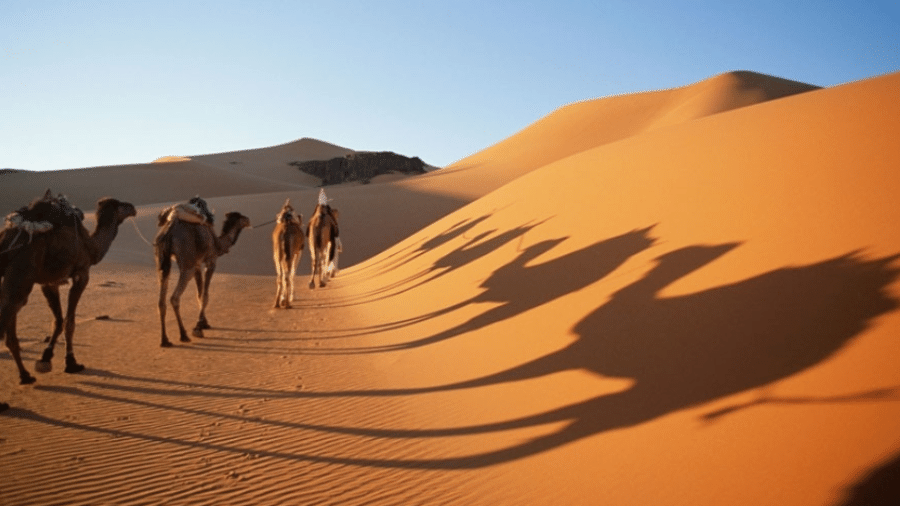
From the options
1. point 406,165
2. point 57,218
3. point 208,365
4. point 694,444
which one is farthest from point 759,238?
point 406,165

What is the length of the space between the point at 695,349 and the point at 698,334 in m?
0.25

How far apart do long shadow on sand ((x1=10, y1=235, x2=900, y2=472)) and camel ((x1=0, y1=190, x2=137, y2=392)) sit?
1.04 metres

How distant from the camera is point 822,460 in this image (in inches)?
148

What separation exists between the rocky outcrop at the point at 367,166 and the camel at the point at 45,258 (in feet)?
222

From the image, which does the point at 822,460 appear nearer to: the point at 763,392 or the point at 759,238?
the point at 763,392

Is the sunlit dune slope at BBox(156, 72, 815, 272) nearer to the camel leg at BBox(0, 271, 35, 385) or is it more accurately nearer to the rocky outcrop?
the rocky outcrop

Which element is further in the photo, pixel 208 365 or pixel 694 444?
pixel 208 365

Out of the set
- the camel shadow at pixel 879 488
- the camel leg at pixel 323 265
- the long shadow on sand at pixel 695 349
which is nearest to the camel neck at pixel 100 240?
the long shadow on sand at pixel 695 349

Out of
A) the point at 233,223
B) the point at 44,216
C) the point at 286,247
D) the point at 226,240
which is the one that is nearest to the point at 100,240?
the point at 44,216

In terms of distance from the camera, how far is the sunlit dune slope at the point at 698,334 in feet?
13.6

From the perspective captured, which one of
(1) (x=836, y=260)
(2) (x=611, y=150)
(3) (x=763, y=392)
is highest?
(2) (x=611, y=150)

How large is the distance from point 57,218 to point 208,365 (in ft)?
9.03

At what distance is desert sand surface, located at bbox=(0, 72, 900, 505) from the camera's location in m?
4.32

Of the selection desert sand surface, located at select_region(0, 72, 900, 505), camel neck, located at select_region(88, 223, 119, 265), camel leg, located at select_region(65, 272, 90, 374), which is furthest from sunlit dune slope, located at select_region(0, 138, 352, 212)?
Answer: desert sand surface, located at select_region(0, 72, 900, 505)
